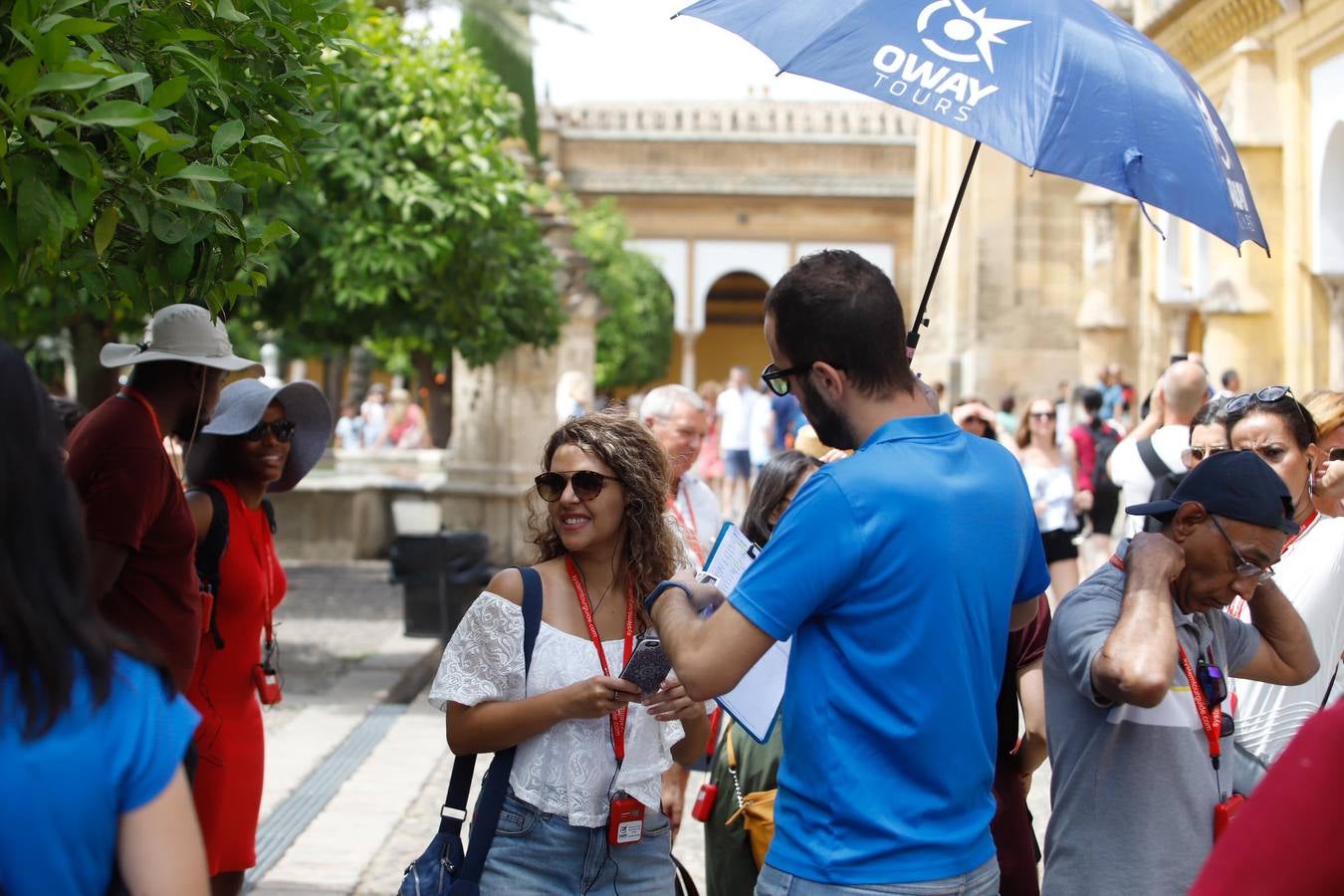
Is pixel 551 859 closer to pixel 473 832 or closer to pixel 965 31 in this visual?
pixel 473 832

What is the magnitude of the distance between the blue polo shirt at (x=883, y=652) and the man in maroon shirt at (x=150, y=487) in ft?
5.30

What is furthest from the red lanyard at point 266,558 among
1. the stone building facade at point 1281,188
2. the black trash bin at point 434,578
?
the stone building facade at point 1281,188

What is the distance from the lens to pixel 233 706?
164 inches

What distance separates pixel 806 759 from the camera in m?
2.58

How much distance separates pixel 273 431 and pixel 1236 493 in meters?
2.85

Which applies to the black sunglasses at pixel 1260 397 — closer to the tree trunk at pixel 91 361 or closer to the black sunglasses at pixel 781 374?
the black sunglasses at pixel 781 374

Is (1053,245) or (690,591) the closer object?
(690,591)

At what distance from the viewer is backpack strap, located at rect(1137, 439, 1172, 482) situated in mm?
6832

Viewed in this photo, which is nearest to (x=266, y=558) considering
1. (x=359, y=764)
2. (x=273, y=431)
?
(x=273, y=431)

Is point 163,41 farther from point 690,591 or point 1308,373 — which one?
point 1308,373

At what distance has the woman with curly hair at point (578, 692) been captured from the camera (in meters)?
3.15

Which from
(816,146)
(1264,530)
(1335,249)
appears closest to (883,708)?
(1264,530)

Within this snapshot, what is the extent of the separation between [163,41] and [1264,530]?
7.90 ft

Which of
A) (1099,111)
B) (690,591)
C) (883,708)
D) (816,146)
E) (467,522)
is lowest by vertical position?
(467,522)
